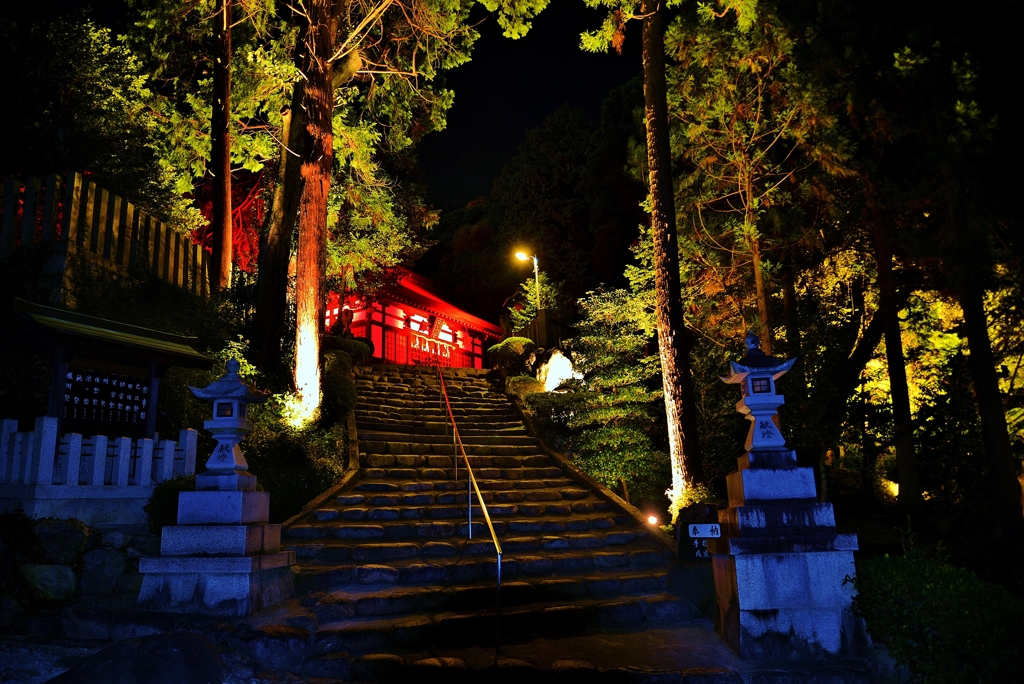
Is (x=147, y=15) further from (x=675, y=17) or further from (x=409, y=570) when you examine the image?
(x=409, y=570)

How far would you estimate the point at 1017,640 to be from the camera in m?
5.37

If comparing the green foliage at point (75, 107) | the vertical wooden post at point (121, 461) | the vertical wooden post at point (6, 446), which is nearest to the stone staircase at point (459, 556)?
the vertical wooden post at point (121, 461)

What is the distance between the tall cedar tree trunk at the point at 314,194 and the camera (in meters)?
13.9

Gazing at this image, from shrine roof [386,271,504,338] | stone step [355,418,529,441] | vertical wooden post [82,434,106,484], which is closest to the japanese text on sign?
vertical wooden post [82,434,106,484]

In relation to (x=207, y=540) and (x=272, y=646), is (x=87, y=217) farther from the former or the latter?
(x=272, y=646)

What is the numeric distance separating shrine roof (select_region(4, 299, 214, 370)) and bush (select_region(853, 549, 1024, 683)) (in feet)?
29.3

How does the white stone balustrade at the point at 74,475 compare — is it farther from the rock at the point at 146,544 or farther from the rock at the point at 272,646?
the rock at the point at 272,646

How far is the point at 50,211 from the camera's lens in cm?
1148

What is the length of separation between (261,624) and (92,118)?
14.8 metres

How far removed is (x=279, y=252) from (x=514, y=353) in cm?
846

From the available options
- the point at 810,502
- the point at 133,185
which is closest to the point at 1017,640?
the point at 810,502

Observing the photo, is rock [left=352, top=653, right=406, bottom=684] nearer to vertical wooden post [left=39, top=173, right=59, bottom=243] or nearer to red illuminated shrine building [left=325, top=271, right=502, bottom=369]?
vertical wooden post [left=39, top=173, right=59, bottom=243]

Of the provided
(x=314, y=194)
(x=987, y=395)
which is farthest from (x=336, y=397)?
(x=987, y=395)

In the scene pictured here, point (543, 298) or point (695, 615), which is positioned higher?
point (543, 298)
